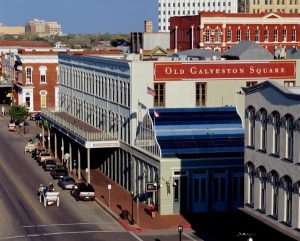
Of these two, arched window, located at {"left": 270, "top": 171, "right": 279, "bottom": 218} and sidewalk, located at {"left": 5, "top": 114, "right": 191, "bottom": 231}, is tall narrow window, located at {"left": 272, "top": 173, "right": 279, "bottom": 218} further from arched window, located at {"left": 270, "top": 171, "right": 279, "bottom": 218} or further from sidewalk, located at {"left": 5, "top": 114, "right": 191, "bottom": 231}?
sidewalk, located at {"left": 5, "top": 114, "right": 191, "bottom": 231}

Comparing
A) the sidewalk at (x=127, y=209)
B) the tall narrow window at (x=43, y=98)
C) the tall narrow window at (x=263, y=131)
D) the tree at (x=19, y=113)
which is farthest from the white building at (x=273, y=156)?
the tall narrow window at (x=43, y=98)

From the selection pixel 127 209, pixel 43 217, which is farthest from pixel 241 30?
pixel 43 217

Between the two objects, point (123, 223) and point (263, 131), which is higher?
point (263, 131)

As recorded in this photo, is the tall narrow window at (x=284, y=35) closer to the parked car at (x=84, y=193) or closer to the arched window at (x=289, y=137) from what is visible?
the parked car at (x=84, y=193)

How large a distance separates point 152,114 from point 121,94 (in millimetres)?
5741

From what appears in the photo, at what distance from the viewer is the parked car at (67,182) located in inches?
2350

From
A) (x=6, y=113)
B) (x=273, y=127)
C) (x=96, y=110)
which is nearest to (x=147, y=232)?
(x=273, y=127)

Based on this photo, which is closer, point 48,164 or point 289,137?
point 289,137

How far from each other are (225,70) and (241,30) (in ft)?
197

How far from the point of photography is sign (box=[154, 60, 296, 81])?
55625 millimetres

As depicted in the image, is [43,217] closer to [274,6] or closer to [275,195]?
[275,195]

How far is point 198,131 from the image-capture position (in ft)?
173

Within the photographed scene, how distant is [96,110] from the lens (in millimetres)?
67375

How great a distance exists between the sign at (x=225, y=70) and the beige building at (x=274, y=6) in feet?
403
